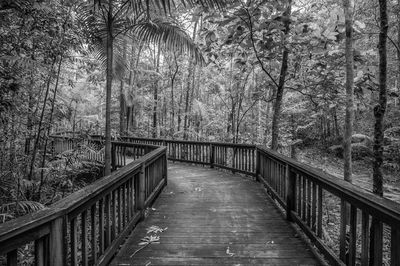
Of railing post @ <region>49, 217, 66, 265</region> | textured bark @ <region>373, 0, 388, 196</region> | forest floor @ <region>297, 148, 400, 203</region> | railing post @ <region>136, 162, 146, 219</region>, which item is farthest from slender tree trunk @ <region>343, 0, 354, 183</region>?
railing post @ <region>49, 217, 66, 265</region>

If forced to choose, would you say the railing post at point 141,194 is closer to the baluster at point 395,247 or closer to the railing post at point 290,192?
the railing post at point 290,192

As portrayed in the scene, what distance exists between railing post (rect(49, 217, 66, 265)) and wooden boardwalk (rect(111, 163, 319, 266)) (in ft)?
3.66

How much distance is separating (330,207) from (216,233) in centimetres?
465

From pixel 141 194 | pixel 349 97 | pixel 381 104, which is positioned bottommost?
pixel 141 194

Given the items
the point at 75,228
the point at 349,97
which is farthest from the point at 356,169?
the point at 75,228

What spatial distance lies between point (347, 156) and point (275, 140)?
6.37 ft

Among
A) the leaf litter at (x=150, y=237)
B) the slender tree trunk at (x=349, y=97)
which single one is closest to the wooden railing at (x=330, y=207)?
the slender tree trunk at (x=349, y=97)

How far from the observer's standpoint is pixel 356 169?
13383mm

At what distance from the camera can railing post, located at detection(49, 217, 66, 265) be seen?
166 centimetres

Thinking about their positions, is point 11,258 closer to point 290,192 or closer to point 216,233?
point 216,233

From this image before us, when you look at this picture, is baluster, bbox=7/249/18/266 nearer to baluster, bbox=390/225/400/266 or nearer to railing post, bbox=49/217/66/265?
railing post, bbox=49/217/66/265

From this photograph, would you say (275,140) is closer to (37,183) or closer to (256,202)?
(256,202)

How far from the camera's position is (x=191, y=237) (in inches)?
133

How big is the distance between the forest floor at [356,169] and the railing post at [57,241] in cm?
843
